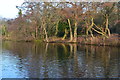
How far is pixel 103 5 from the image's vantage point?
95.6ft

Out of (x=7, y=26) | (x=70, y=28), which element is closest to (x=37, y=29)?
(x=70, y=28)

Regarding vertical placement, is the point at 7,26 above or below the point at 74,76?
above

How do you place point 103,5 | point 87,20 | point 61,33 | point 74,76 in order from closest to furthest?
point 74,76 → point 103,5 → point 87,20 → point 61,33

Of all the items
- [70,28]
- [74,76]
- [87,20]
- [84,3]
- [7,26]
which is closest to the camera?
[74,76]

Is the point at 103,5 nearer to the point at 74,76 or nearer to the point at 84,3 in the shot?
the point at 84,3

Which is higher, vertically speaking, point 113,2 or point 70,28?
point 113,2

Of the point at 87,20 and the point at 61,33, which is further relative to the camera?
the point at 61,33

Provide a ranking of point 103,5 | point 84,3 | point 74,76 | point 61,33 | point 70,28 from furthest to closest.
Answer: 1. point 61,33
2. point 70,28
3. point 84,3
4. point 103,5
5. point 74,76

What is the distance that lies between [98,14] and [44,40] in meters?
12.9

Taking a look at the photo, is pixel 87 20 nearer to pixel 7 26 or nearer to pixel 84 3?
pixel 84 3

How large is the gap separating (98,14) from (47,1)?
9.42 metres

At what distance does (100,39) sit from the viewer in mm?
29328

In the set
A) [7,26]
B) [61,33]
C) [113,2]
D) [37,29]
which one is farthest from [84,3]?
[7,26]

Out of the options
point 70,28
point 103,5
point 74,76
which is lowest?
point 74,76
